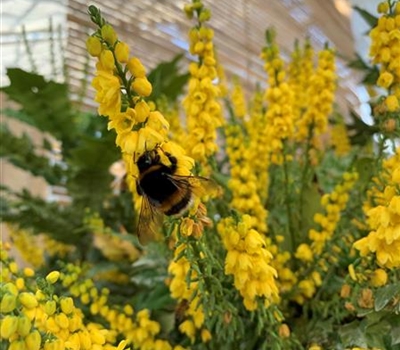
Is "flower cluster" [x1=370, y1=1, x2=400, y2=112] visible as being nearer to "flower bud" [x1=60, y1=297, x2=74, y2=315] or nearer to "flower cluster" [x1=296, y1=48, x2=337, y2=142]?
"flower cluster" [x1=296, y1=48, x2=337, y2=142]

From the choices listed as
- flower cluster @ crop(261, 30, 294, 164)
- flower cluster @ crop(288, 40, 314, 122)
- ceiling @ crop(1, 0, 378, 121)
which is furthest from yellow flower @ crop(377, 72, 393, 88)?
ceiling @ crop(1, 0, 378, 121)

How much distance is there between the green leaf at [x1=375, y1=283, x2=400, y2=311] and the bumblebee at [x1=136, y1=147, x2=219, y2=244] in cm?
13

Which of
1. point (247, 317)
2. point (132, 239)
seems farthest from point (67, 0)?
point (247, 317)

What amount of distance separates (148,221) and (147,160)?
47 millimetres

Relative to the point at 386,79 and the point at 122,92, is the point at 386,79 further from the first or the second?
the point at 122,92

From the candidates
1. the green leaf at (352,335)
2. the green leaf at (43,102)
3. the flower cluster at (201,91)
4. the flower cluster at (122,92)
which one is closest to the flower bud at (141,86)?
the flower cluster at (122,92)

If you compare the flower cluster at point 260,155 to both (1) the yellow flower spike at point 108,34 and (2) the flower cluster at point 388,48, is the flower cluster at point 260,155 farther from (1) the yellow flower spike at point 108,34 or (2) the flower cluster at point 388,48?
(1) the yellow flower spike at point 108,34

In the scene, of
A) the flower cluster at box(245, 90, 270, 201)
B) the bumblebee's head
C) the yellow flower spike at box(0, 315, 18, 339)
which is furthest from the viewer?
the flower cluster at box(245, 90, 270, 201)

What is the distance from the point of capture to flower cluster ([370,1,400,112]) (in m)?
0.38

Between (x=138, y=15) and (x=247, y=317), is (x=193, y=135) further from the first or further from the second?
(x=138, y=15)

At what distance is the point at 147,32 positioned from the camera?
0.87 m

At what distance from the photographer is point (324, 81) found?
1.63 feet

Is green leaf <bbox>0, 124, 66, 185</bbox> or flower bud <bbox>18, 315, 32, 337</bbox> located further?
green leaf <bbox>0, 124, 66, 185</bbox>

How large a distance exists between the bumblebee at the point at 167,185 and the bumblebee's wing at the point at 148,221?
0.03 feet
